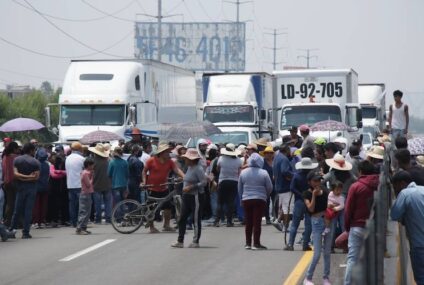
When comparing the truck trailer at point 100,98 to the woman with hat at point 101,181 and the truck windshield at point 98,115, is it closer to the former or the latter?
the truck windshield at point 98,115

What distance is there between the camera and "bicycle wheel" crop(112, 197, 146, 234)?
23.0 meters

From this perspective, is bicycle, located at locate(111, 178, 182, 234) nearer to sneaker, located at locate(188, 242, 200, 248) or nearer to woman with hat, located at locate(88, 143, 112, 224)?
woman with hat, located at locate(88, 143, 112, 224)

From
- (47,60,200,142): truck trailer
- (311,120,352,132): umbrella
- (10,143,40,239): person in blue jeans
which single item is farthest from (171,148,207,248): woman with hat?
(47,60,200,142): truck trailer

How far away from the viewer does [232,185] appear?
81.6ft

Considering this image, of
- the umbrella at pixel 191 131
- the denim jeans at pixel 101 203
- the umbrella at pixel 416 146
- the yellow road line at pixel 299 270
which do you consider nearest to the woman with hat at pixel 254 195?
the yellow road line at pixel 299 270

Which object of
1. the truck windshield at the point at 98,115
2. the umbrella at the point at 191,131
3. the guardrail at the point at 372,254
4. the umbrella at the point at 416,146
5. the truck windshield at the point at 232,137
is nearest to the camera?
the guardrail at the point at 372,254

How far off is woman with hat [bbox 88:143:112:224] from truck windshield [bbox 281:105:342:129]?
42.0ft

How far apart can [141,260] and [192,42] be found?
3914 inches

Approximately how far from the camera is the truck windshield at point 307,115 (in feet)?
123

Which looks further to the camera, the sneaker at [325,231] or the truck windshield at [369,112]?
the truck windshield at [369,112]

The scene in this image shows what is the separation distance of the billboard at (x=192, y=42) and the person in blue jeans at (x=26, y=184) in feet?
304

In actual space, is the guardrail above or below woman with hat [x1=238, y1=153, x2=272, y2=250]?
above

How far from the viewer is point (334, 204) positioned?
15.5m

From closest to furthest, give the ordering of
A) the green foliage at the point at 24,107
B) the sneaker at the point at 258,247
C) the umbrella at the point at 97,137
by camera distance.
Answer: the sneaker at the point at 258,247
the umbrella at the point at 97,137
the green foliage at the point at 24,107
